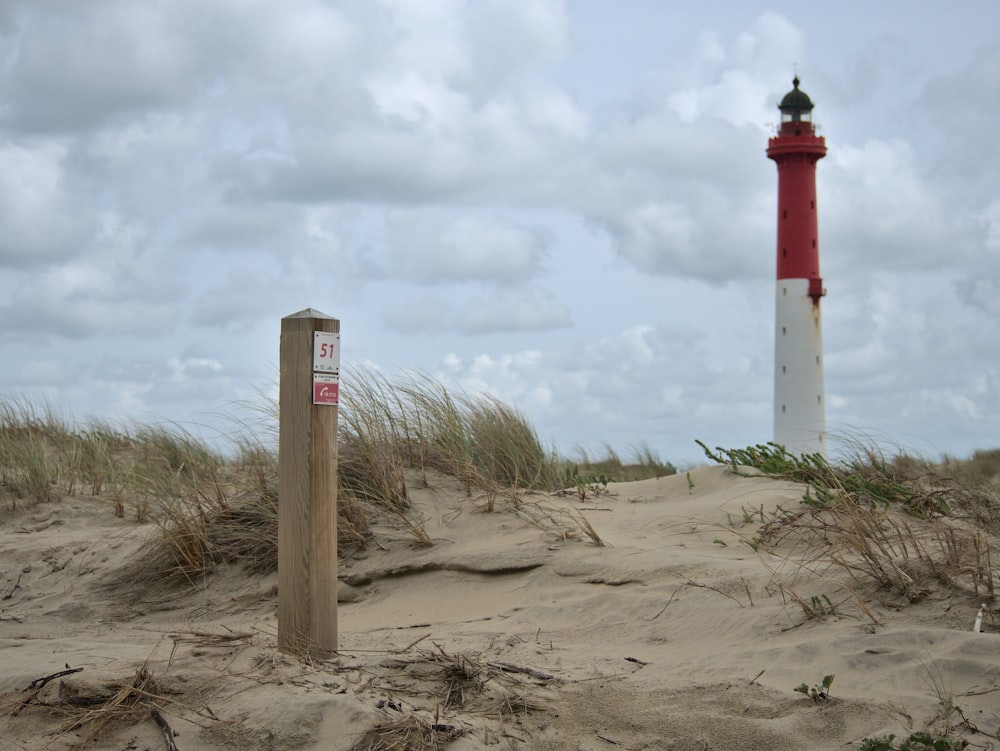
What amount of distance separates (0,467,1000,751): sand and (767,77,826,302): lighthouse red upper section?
2001 centimetres

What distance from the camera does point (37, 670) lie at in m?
4.52

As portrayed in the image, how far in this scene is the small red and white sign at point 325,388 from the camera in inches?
186

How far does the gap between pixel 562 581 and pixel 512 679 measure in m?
1.73

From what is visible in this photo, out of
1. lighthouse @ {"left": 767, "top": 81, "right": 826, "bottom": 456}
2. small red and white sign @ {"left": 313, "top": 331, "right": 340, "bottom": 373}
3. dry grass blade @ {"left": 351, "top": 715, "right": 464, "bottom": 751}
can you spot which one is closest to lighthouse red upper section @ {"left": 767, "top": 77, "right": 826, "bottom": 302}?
lighthouse @ {"left": 767, "top": 81, "right": 826, "bottom": 456}

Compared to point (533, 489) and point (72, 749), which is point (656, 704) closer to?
point (72, 749)

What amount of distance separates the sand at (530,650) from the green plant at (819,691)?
0.13 ft

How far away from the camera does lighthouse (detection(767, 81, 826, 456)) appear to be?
26.0 metres

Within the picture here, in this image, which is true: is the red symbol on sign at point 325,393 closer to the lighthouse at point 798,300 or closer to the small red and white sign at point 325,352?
the small red and white sign at point 325,352

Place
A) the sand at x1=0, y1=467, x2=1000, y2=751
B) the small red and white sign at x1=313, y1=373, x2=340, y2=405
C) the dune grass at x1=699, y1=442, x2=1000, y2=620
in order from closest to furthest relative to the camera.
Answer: the sand at x1=0, y1=467, x2=1000, y2=751 → the small red and white sign at x1=313, y1=373, x2=340, y2=405 → the dune grass at x1=699, y1=442, x2=1000, y2=620

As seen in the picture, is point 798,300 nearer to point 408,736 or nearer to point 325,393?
point 325,393

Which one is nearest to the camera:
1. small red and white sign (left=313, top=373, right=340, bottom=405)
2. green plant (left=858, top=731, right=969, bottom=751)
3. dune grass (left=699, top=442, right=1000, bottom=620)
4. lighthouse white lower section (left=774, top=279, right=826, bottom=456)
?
green plant (left=858, top=731, right=969, bottom=751)

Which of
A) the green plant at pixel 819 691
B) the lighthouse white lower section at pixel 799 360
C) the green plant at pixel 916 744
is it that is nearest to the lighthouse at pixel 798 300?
the lighthouse white lower section at pixel 799 360

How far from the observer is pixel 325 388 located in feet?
15.6

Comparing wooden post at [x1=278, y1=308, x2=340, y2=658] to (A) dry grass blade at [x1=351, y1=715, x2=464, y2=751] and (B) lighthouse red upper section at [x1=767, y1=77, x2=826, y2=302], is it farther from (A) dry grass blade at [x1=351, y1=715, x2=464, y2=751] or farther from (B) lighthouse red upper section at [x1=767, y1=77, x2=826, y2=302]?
(B) lighthouse red upper section at [x1=767, y1=77, x2=826, y2=302]
